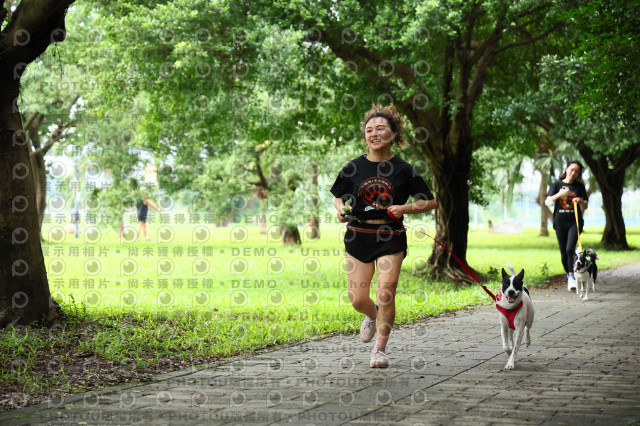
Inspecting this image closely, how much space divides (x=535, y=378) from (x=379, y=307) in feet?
4.84

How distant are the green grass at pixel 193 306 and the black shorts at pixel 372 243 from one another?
184 centimetres

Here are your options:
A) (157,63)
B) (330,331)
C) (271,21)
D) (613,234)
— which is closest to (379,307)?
(330,331)

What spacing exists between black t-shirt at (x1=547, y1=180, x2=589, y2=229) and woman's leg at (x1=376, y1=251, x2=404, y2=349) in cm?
725

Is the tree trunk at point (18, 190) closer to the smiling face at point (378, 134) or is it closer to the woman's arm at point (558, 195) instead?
the smiling face at point (378, 134)

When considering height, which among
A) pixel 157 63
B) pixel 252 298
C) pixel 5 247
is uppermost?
pixel 157 63

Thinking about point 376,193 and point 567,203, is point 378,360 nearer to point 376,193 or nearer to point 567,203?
point 376,193

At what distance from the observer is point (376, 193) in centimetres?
654

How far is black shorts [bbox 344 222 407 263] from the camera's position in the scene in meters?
6.52

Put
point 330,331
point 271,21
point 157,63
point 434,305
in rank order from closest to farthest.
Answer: point 330,331 → point 434,305 → point 271,21 → point 157,63

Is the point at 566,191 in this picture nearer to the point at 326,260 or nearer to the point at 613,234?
the point at 326,260

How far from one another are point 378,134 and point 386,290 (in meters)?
1.41

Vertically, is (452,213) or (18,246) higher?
(452,213)

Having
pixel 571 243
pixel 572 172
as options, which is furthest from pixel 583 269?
pixel 572 172

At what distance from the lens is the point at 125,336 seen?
313 inches
